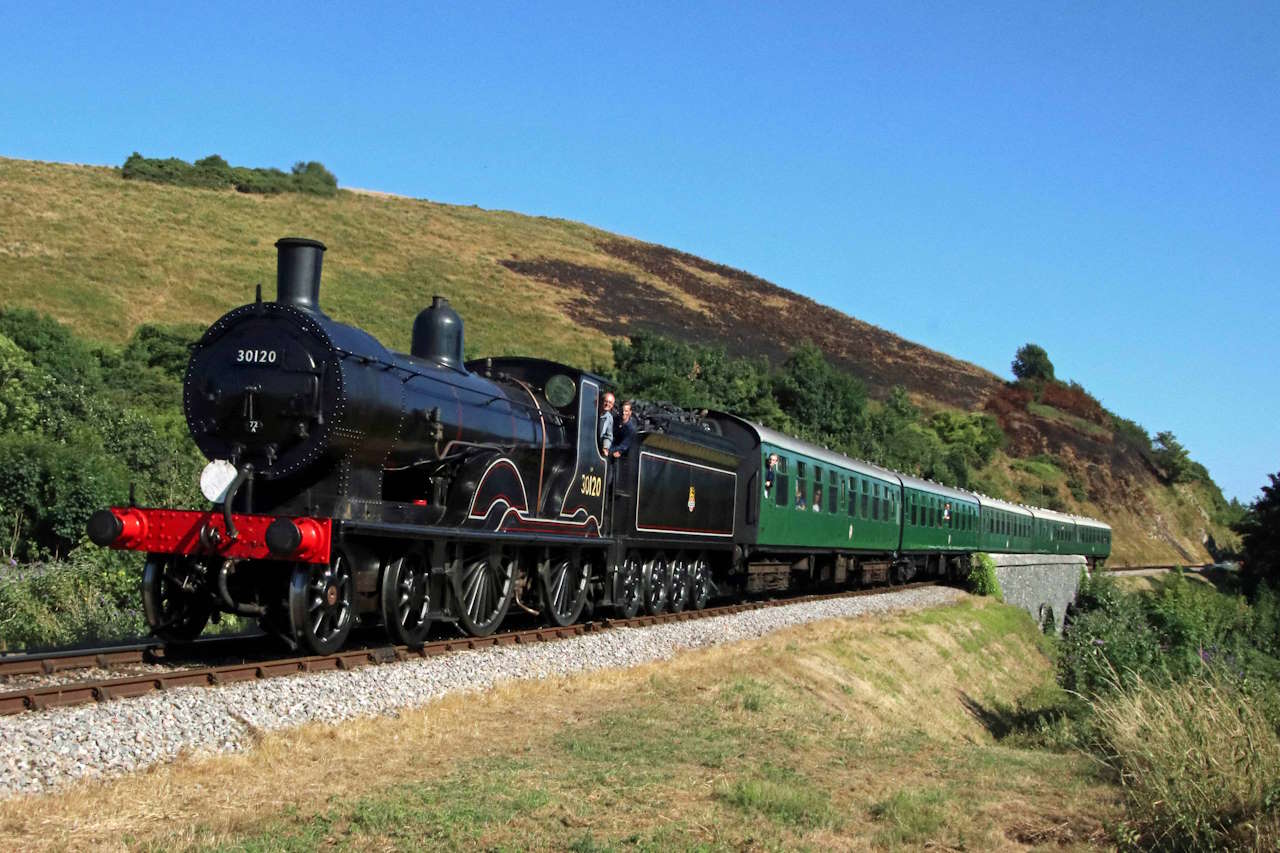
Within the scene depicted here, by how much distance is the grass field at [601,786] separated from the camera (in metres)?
6.43

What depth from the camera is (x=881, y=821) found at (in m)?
7.61

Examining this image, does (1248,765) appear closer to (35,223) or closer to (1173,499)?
(35,223)

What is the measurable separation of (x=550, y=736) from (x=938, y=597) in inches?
840

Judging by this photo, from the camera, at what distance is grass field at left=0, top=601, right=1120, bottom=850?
6.43 meters

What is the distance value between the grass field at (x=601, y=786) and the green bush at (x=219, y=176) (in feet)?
233

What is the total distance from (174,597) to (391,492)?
7.47 feet

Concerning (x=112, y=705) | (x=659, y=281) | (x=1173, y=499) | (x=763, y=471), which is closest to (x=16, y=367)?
(x=763, y=471)

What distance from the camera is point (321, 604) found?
1025 centimetres

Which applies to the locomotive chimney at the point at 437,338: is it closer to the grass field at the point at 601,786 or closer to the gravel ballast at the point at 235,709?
the gravel ballast at the point at 235,709

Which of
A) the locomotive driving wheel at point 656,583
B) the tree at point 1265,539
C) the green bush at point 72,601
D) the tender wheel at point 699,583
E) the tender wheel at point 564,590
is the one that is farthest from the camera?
the tree at point 1265,539

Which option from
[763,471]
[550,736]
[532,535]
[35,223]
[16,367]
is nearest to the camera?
[550,736]

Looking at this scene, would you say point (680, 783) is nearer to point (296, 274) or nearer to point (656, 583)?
point (296, 274)

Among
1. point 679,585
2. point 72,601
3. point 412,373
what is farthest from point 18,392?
point 412,373

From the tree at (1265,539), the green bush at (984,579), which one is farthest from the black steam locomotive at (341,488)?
the tree at (1265,539)
